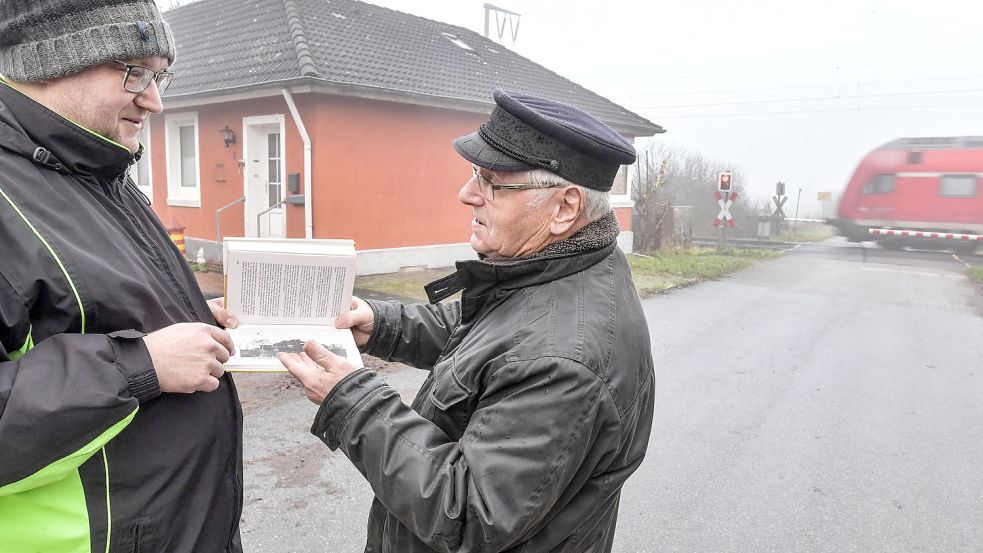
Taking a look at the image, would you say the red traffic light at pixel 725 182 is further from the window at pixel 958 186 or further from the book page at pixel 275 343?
the book page at pixel 275 343

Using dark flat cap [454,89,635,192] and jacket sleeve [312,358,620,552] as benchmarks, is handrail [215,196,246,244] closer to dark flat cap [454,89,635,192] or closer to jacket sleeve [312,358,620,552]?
dark flat cap [454,89,635,192]

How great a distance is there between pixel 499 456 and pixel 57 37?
50.7 inches

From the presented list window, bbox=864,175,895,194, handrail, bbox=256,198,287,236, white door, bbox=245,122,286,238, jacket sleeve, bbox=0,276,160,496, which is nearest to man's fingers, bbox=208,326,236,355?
jacket sleeve, bbox=0,276,160,496

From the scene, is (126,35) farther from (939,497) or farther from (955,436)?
(955,436)

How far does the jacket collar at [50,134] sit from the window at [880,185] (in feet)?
81.5

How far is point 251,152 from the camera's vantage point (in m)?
11.4

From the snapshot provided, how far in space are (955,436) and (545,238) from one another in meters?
4.82

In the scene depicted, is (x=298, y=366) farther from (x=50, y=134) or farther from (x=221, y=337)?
(x=50, y=134)

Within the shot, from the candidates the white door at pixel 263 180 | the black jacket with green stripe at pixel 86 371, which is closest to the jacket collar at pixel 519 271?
the black jacket with green stripe at pixel 86 371

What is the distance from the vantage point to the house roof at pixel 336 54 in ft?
35.5

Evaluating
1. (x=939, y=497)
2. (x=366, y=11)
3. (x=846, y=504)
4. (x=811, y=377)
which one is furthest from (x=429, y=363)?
(x=366, y=11)

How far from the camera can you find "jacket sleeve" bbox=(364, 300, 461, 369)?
88.7 inches

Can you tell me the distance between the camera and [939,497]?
156 inches

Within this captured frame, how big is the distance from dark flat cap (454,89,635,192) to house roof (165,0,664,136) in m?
8.70
